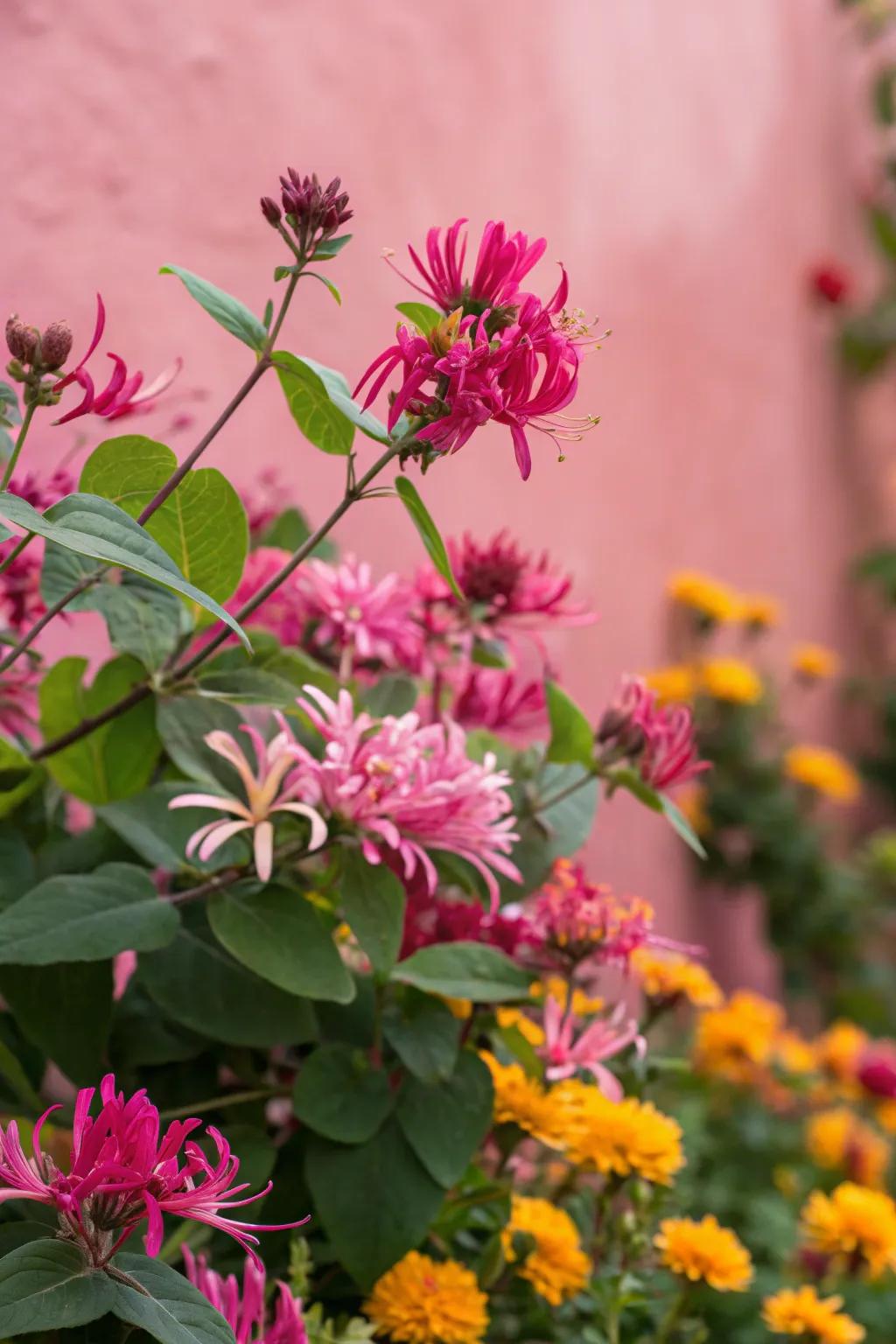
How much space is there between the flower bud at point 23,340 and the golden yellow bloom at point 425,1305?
0.44 metres

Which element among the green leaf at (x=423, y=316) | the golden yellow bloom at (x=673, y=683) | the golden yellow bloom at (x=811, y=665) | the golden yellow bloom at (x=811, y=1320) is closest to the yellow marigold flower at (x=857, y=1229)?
the golden yellow bloom at (x=811, y=1320)

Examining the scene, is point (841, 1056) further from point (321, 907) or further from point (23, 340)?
point (23, 340)

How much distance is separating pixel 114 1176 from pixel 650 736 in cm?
38

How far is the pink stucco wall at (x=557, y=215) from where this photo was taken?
935 mm

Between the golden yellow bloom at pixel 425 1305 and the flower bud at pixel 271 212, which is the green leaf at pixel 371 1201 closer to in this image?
the golden yellow bloom at pixel 425 1305

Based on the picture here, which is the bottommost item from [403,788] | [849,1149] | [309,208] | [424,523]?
[849,1149]

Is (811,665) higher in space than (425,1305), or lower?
higher

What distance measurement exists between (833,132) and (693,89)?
719 mm

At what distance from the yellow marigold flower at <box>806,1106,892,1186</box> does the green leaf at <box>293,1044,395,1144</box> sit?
0.82 metres

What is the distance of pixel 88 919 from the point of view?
1.76ft

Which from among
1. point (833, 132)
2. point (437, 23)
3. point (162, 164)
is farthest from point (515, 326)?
point (833, 132)

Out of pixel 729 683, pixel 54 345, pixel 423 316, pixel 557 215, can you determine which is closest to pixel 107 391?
pixel 54 345

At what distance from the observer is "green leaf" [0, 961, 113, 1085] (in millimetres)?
574

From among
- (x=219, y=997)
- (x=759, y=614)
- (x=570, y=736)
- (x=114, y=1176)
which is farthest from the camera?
(x=759, y=614)
